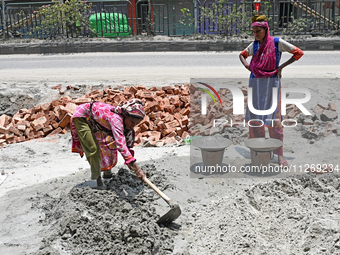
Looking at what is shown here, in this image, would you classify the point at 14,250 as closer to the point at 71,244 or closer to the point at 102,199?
the point at 71,244

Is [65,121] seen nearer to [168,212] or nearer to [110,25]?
[168,212]

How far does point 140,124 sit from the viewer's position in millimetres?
6922

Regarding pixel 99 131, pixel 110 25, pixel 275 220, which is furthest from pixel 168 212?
pixel 110 25

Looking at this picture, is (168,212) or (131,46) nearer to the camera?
(168,212)

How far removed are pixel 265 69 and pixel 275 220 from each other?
6.22 feet

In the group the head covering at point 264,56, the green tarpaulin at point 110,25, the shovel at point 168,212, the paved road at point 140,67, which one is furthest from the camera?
the green tarpaulin at point 110,25

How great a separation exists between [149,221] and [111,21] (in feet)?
38.1

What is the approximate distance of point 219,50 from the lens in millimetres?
12750

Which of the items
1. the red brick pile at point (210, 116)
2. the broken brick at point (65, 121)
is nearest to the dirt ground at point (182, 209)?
the red brick pile at point (210, 116)

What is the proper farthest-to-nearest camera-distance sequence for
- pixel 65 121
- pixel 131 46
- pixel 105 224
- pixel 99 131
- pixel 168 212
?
pixel 131 46
pixel 65 121
pixel 99 131
pixel 168 212
pixel 105 224

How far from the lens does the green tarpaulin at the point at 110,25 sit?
1411 cm

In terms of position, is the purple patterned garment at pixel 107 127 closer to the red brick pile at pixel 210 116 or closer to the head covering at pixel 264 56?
the head covering at pixel 264 56

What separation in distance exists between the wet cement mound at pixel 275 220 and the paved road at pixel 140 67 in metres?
4.62

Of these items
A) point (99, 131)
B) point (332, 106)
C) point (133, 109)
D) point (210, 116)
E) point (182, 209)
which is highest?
point (133, 109)
